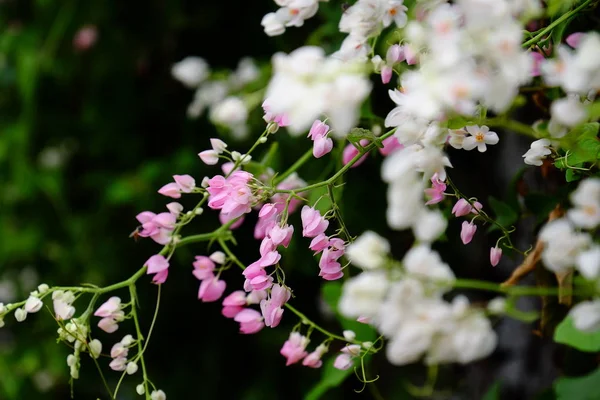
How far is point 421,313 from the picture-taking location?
0.32 metres

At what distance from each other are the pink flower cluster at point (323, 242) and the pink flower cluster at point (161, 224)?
0.16 m

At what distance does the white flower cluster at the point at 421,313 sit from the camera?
1.06 ft

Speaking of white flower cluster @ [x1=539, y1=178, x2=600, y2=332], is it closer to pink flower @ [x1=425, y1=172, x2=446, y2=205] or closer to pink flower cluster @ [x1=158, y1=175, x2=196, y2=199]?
pink flower @ [x1=425, y1=172, x2=446, y2=205]

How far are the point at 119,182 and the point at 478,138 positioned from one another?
96cm

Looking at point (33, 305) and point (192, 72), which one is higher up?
point (33, 305)

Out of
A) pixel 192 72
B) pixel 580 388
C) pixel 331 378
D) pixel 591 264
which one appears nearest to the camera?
pixel 591 264

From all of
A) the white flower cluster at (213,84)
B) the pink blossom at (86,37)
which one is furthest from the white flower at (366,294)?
the pink blossom at (86,37)

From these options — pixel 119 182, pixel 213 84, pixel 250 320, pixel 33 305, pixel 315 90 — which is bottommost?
pixel 119 182

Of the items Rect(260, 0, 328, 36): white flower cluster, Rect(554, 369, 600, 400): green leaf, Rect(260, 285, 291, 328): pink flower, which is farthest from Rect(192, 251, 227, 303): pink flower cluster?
Rect(554, 369, 600, 400): green leaf

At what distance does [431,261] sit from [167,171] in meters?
1.04

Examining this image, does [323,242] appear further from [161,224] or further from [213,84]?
[213,84]

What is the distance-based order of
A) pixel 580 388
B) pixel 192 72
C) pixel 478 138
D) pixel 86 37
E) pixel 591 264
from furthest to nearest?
pixel 86 37 → pixel 192 72 → pixel 580 388 → pixel 478 138 → pixel 591 264

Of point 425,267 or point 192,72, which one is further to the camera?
point 192,72

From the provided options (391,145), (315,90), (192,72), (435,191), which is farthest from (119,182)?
(315,90)
